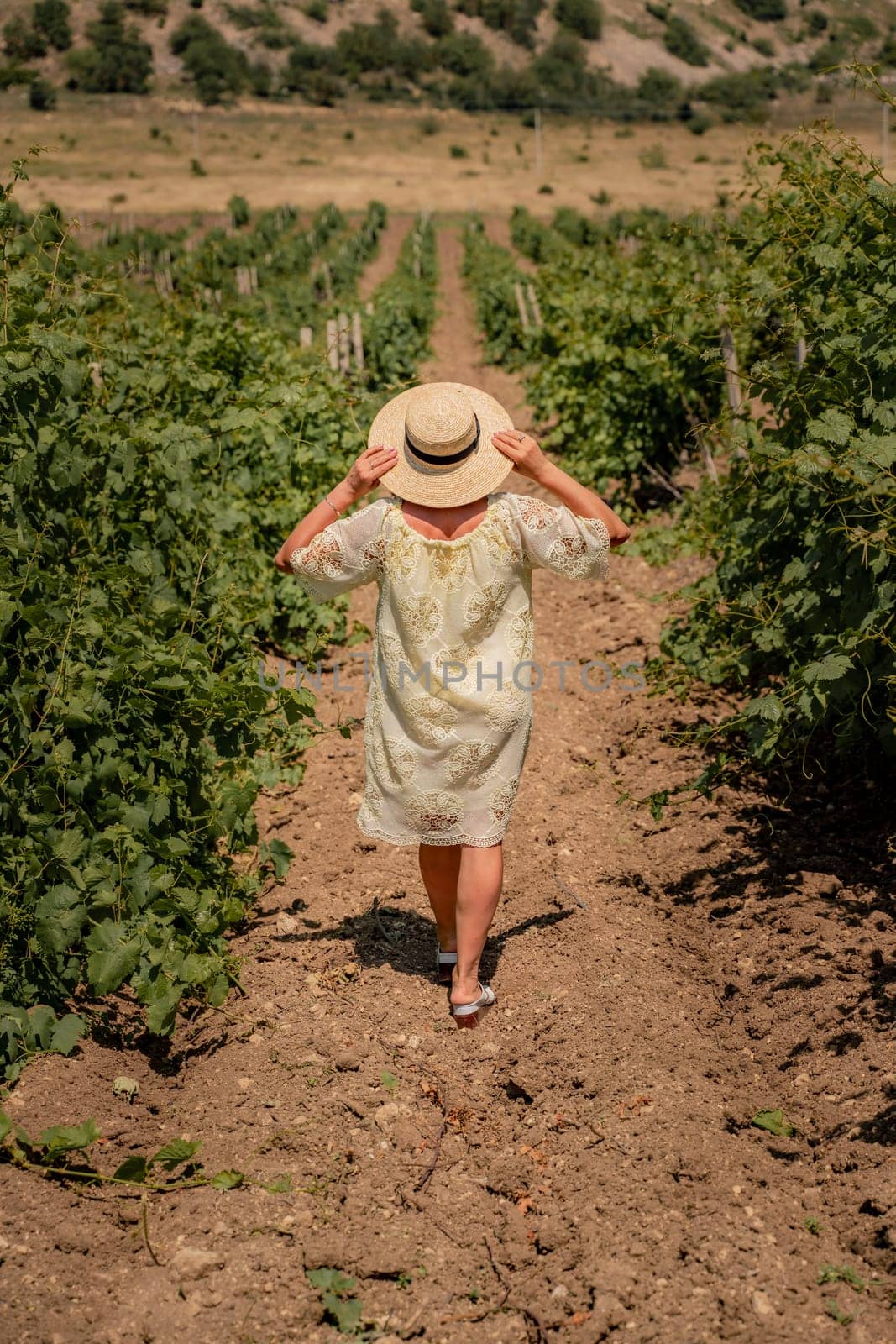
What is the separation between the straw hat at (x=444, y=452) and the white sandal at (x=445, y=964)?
5.19 feet

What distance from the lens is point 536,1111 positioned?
3629 millimetres

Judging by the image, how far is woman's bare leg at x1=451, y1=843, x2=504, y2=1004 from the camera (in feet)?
12.6

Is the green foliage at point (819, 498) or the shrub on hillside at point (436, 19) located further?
the shrub on hillside at point (436, 19)

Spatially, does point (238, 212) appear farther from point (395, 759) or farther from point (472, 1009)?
point (472, 1009)

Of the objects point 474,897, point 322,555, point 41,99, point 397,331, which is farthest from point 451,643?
point 41,99

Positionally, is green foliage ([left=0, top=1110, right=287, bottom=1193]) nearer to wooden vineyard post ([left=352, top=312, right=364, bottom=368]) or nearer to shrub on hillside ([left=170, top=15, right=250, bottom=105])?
wooden vineyard post ([left=352, top=312, right=364, bottom=368])

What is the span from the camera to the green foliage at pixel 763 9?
10425 centimetres

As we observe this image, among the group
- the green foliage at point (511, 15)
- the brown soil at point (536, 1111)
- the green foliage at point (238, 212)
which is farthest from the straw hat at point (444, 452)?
the green foliage at point (511, 15)

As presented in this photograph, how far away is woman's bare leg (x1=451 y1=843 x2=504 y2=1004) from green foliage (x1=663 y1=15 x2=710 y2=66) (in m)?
121

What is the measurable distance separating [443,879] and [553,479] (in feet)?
4.34

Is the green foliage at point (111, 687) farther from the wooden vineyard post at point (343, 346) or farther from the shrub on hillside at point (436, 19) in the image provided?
the shrub on hillside at point (436, 19)

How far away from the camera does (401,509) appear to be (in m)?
3.66

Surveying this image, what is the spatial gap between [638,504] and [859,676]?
646cm

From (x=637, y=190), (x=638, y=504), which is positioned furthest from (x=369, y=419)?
(x=637, y=190)
